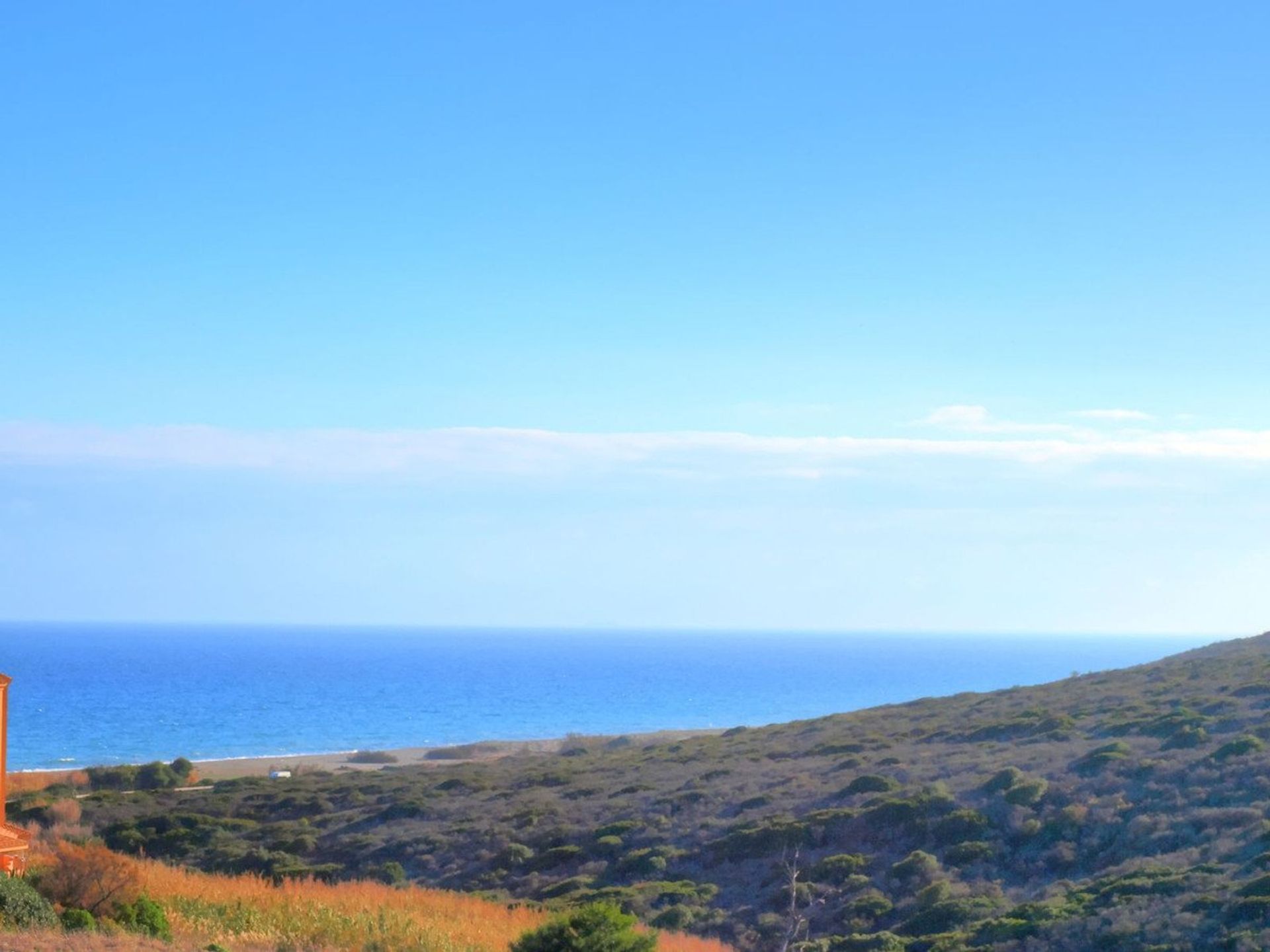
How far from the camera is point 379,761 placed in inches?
2179

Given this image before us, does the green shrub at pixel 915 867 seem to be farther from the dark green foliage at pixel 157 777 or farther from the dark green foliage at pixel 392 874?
the dark green foliage at pixel 157 777

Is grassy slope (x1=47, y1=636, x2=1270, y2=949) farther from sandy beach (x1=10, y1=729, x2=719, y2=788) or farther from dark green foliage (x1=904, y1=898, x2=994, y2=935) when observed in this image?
sandy beach (x1=10, y1=729, x2=719, y2=788)

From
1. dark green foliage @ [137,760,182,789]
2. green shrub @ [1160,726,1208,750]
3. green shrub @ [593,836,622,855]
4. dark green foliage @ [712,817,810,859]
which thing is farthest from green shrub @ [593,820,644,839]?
dark green foliage @ [137,760,182,789]

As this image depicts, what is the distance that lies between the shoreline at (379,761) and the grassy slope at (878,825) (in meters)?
12.5

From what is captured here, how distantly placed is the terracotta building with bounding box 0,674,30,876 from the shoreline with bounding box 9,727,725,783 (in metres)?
34.0

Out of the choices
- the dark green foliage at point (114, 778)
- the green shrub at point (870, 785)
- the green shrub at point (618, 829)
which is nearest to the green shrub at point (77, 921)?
the green shrub at point (618, 829)

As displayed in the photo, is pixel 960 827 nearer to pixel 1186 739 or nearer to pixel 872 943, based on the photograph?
pixel 872 943

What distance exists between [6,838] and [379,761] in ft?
144

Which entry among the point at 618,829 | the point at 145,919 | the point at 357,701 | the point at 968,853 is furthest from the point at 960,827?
the point at 357,701

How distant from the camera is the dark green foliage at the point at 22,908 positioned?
1083cm

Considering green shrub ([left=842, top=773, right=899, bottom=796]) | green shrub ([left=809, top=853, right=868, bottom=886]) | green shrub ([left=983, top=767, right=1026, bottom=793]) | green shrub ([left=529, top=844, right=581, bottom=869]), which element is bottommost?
green shrub ([left=529, top=844, right=581, bottom=869])

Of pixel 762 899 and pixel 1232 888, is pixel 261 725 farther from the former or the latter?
pixel 1232 888

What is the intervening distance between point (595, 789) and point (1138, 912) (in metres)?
17.3

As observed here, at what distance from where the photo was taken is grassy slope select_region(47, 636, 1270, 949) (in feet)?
58.0
